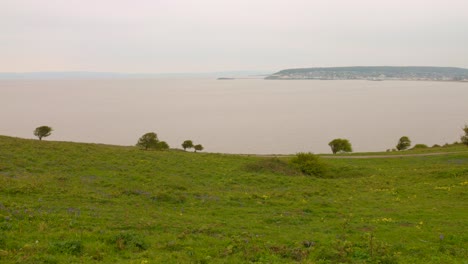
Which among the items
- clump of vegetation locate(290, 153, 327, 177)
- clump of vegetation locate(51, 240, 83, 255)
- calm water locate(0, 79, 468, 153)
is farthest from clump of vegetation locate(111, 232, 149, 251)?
calm water locate(0, 79, 468, 153)

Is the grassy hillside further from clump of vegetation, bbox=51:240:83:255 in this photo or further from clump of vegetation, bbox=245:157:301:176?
clump of vegetation, bbox=245:157:301:176

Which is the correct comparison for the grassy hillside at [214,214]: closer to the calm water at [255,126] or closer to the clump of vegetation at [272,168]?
the clump of vegetation at [272,168]

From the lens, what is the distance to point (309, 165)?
33.2 meters

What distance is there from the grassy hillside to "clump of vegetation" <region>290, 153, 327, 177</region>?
2.57 m

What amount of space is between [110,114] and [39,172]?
398ft

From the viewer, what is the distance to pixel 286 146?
3145 inches

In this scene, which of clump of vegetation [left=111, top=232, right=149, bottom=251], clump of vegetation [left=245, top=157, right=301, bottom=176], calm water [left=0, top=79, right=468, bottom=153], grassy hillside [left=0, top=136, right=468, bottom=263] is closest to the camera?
grassy hillside [left=0, top=136, right=468, bottom=263]

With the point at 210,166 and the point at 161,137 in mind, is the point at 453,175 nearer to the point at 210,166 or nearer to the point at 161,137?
the point at 210,166

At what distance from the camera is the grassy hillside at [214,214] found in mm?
11719

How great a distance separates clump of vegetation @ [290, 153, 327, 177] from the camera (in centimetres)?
3273

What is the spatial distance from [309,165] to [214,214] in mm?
17581

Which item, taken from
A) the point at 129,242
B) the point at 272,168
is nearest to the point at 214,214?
the point at 129,242

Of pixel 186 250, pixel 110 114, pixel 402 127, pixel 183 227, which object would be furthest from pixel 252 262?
pixel 110 114

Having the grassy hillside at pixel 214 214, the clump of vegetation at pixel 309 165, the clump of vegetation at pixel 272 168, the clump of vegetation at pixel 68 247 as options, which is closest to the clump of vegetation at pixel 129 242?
the grassy hillside at pixel 214 214
